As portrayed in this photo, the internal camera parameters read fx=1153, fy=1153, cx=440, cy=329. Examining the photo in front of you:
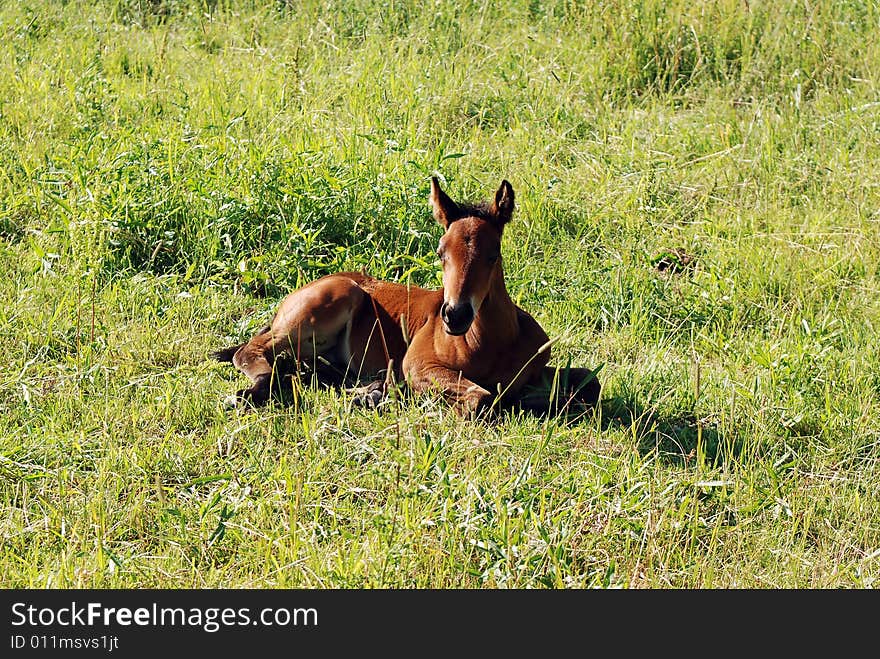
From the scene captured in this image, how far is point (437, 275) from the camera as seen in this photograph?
657 centimetres

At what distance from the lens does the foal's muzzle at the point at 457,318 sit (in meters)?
4.92

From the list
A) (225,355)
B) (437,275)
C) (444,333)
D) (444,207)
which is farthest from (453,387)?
(437,275)

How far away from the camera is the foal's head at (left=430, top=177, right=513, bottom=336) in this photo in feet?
16.2

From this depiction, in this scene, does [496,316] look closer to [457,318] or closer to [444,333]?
[444,333]

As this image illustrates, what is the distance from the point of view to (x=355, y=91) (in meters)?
8.42

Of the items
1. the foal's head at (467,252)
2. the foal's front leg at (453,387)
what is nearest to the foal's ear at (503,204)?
the foal's head at (467,252)

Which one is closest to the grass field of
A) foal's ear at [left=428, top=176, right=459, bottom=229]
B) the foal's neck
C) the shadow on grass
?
the shadow on grass

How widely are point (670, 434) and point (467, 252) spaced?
4.07 ft

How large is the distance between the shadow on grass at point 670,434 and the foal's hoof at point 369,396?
1046mm

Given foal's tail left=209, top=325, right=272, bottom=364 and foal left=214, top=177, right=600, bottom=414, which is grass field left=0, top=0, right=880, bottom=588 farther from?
foal left=214, top=177, right=600, bottom=414

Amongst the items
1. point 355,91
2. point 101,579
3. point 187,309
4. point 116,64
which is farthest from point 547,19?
point 101,579

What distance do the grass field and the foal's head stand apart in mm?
504

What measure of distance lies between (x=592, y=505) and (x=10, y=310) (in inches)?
134

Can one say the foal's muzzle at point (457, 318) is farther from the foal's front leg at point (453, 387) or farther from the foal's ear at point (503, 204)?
the foal's ear at point (503, 204)
